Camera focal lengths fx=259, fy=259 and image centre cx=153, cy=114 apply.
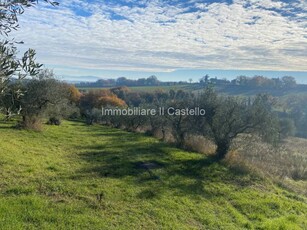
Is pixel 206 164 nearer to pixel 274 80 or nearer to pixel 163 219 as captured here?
pixel 163 219

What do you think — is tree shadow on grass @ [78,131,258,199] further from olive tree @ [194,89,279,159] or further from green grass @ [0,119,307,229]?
olive tree @ [194,89,279,159]

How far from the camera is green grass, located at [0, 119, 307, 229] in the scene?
24.8ft

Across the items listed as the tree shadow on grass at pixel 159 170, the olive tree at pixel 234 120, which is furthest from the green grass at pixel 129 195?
the olive tree at pixel 234 120

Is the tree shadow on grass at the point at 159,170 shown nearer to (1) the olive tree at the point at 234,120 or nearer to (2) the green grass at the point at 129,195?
(2) the green grass at the point at 129,195

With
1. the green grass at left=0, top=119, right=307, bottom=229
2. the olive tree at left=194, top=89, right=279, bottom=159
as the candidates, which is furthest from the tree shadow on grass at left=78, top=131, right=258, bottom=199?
the olive tree at left=194, top=89, right=279, bottom=159

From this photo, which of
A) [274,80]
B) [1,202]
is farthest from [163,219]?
[274,80]

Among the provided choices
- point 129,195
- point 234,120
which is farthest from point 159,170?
point 234,120

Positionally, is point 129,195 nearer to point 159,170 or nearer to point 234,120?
point 159,170

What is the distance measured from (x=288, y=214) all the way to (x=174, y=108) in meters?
15.4

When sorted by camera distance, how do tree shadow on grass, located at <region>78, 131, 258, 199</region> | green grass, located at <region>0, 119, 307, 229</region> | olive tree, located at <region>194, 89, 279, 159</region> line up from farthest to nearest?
olive tree, located at <region>194, 89, 279, 159</region>, tree shadow on grass, located at <region>78, 131, 258, 199</region>, green grass, located at <region>0, 119, 307, 229</region>

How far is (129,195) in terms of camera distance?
9820mm

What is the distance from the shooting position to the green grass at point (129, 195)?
24.8ft

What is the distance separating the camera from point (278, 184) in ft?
48.3

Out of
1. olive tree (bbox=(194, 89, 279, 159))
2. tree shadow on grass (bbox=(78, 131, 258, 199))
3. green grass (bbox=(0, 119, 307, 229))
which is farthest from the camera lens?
olive tree (bbox=(194, 89, 279, 159))
